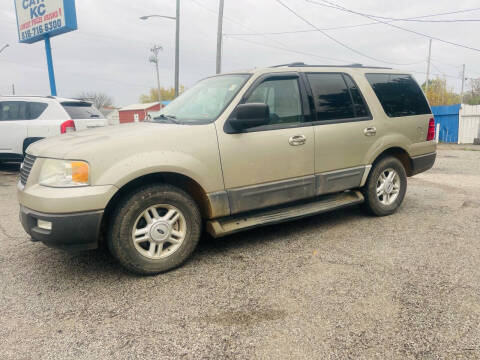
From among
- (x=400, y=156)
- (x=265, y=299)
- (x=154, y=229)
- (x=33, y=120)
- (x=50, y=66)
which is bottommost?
(x=265, y=299)

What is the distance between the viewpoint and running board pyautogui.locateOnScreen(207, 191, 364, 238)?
357 centimetres

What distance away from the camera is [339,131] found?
4.31 metres

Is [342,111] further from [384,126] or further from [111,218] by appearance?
[111,218]

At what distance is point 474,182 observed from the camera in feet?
24.6

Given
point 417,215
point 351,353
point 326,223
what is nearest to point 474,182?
point 417,215

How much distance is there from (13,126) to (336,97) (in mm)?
7560

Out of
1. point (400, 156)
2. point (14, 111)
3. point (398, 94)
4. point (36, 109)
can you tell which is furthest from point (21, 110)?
point (400, 156)

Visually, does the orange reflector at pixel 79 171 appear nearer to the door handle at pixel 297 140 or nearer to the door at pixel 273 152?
the door at pixel 273 152

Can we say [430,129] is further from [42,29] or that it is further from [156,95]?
[156,95]

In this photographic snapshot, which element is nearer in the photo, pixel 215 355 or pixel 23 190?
pixel 215 355

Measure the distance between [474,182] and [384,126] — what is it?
410 centimetres

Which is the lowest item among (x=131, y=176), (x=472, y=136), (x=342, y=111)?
(x=472, y=136)

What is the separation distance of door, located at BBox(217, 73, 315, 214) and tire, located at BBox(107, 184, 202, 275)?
19.6 inches

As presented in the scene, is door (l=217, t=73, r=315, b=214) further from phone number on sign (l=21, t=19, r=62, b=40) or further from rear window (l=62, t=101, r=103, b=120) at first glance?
phone number on sign (l=21, t=19, r=62, b=40)
